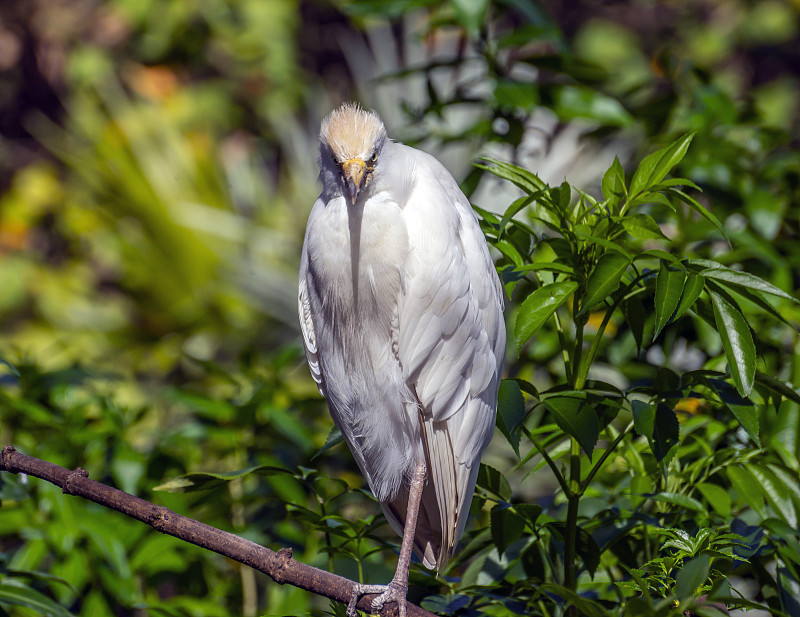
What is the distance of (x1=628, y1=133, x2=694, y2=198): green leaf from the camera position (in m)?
1.11

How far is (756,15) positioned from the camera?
5219 mm

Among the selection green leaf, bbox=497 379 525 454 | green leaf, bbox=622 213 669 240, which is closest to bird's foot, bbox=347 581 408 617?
green leaf, bbox=497 379 525 454

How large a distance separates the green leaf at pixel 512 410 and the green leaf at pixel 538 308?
10cm

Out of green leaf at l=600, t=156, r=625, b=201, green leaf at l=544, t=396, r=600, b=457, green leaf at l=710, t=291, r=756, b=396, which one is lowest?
green leaf at l=544, t=396, r=600, b=457

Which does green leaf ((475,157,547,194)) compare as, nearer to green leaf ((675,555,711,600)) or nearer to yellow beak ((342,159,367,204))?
yellow beak ((342,159,367,204))

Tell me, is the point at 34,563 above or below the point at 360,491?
below

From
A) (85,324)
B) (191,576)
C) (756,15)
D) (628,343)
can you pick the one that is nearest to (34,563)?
(191,576)

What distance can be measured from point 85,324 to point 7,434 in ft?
7.45

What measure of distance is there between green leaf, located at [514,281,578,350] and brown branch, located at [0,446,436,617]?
0.46 meters

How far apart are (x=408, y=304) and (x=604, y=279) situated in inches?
16.9

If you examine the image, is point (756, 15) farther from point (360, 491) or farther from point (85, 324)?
point (360, 491)

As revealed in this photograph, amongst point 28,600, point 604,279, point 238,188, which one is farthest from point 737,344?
point 238,188

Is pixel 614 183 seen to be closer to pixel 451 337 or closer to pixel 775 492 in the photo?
pixel 451 337

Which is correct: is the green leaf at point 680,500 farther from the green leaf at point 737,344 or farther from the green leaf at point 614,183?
the green leaf at point 614,183
